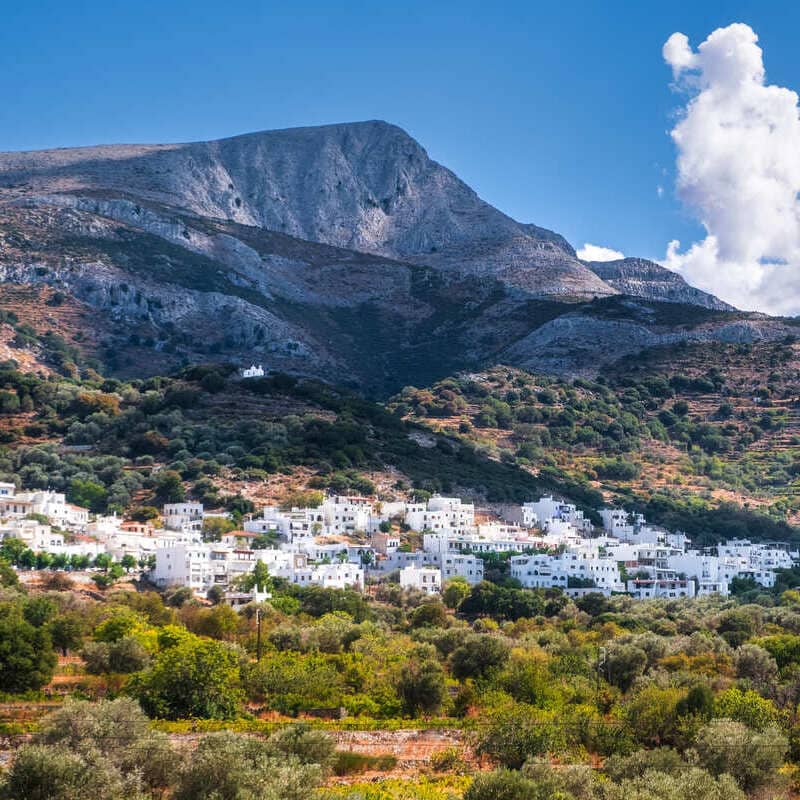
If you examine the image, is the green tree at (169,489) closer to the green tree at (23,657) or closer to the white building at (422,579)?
the white building at (422,579)

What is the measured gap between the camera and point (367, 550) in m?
58.6

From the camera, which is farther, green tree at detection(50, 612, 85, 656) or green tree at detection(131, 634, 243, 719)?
green tree at detection(50, 612, 85, 656)

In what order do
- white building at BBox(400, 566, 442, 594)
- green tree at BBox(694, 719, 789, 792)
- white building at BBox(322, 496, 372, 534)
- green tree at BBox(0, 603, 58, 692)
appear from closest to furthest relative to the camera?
green tree at BBox(694, 719, 789, 792) < green tree at BBox(0, 603, 58, 692) < white building at BBox(400, 566, 442, 594) < white building at BBox(322, 496, 372, 534)

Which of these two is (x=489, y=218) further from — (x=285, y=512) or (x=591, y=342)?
(x=285, y=512)

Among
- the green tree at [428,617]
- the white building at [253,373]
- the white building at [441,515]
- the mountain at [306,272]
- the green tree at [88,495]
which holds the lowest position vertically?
the green tree at [428,617]

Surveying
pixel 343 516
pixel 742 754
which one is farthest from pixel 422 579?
pixel 742 754

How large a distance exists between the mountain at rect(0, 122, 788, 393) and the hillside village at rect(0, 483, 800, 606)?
42.0 meters

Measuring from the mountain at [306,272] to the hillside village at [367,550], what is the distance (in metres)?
42.0

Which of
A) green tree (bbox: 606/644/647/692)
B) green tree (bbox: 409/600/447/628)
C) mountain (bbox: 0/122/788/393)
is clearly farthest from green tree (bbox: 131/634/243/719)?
mountain (bbox: 0/122/788/393)

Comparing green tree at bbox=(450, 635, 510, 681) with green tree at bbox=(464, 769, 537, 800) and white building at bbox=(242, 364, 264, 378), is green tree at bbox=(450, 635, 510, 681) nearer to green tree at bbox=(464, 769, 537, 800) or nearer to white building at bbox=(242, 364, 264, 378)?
green tree at bbox=(464, 769, 537, 800)

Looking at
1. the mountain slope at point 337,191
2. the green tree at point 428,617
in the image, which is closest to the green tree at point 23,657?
the green tree at point 428,617

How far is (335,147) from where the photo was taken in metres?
195

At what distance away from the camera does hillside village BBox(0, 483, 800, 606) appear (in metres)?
50.7

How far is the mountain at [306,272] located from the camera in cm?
10694
